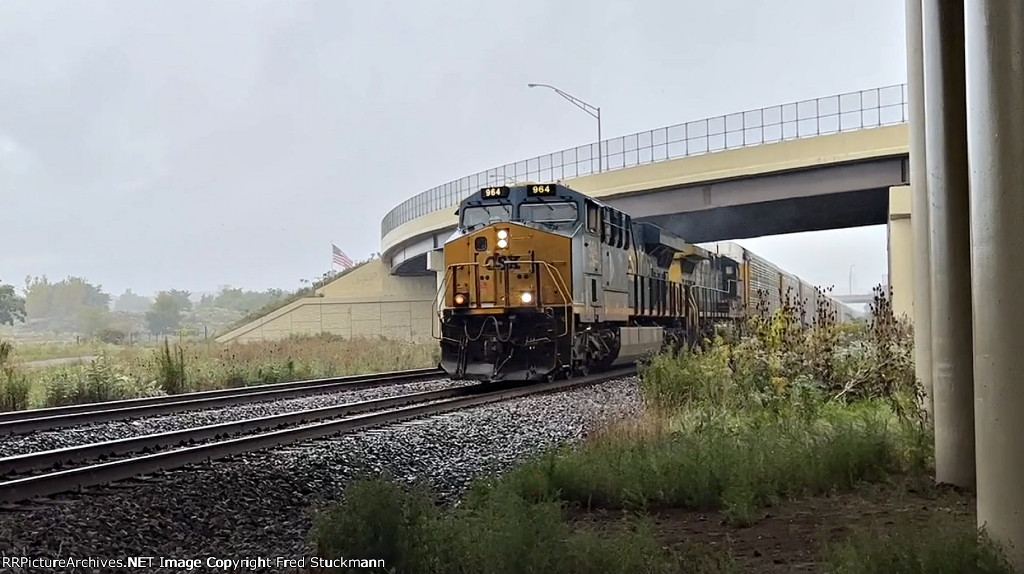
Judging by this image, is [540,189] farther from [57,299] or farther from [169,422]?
[57,299]

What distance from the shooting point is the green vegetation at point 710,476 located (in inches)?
160

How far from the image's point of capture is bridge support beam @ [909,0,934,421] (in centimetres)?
718

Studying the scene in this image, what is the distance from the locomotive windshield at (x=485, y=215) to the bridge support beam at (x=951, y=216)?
10.2 meters

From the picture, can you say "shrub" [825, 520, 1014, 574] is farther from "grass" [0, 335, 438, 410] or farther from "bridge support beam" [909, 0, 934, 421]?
"grass" [0, 335, 438, 410]

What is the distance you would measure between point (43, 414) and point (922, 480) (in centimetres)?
1019

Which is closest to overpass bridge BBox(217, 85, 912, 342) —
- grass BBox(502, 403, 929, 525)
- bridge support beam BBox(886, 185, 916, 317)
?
bridge support beam BBox(886, 185, 916, 317)

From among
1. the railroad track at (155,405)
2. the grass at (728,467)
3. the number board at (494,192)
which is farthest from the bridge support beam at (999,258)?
the number board at (494,192)

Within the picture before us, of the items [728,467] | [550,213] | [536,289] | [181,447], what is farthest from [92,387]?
[728,467]

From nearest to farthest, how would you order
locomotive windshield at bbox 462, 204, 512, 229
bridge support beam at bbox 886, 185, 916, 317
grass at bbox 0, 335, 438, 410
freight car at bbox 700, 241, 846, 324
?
1. grass at bbox 0, 335, 438, 410
2. locomotive windshield at bbox 462, 204, 512, 229
3. bridge support beam at bbox 886, 185, 916, 317
4. freight car at bbox 700, 241, 846, 324

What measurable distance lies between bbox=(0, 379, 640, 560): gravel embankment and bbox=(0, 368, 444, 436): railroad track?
3779 mm

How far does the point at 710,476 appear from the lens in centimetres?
593

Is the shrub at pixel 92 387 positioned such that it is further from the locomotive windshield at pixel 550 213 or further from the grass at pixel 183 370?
the locomotive windshield at pixel 550 213

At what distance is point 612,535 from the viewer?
4.89 m

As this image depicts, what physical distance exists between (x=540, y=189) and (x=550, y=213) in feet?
1.74
